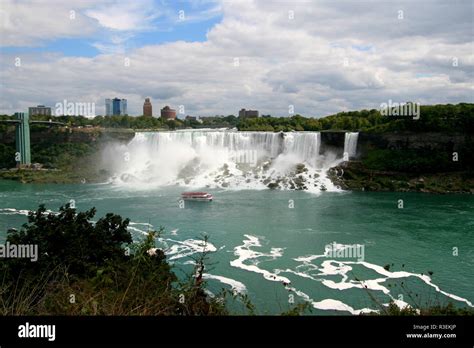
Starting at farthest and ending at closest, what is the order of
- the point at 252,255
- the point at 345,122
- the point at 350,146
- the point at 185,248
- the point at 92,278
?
the point at 345,122 < the point at 350,146 < the point at 185,248 < the point at 252,255 < the point at 92,278

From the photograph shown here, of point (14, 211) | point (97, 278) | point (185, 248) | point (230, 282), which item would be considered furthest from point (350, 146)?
point (97, 278)

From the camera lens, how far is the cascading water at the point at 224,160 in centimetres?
2073

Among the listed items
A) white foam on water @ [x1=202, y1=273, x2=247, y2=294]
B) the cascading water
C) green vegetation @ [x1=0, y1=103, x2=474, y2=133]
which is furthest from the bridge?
white foam on water @ [x1=202, y1=273, x2=247, y2=294]

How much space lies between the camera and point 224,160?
23266 millimetres

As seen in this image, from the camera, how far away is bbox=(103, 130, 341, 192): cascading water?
20734mm

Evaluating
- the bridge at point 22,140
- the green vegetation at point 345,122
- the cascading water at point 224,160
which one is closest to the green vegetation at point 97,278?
the cascading water at point 224,160

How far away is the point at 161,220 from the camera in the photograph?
488 inches

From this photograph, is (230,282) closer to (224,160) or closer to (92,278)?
(92,278)

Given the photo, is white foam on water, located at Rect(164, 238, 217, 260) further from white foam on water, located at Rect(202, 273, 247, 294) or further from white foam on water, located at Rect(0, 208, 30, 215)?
white foam on water, located at Rect(0, 208, 30, 215)

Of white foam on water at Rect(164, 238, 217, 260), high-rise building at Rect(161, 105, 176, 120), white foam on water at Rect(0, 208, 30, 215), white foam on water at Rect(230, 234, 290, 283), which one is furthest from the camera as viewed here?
high-rise building at Rect(161, 105, 176, 120)
